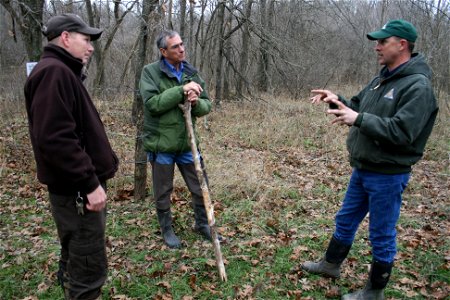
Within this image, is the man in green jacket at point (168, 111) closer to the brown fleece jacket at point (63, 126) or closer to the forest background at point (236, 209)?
the forest background at point (236, 209)

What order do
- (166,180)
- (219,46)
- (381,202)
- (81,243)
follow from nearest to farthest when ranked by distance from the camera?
1. (81,243)
2. (381,202)
3. (166,180)
4. (219,46)

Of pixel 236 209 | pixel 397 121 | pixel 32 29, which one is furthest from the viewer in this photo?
pixel 32 29

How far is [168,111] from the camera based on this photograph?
154 inches

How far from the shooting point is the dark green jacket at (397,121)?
277 centimetres

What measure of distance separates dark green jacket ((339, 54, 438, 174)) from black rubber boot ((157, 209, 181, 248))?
7.31 ft

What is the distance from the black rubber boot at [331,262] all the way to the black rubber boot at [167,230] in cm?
149

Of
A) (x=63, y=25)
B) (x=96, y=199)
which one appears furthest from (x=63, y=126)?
(x=63, y=25)

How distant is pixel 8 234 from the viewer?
4559 millimetres

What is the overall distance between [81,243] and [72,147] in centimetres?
76

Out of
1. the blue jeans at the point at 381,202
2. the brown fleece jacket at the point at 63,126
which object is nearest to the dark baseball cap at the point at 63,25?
the brown fleece jacket at the point at 63,126

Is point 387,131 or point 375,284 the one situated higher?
point 387,131

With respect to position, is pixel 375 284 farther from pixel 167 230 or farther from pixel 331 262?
pixel 167 230

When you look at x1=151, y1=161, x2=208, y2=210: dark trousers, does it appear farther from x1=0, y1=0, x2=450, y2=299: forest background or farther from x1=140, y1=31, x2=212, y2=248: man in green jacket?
x1=0, y1=0, x2=450, y2=299: forest background

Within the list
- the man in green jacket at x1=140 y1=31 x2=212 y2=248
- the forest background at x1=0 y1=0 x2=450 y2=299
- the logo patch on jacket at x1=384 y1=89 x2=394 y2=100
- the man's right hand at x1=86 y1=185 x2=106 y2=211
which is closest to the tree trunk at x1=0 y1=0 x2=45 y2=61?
the forest background at x1=0 y1=0 x2=450 y2=299
